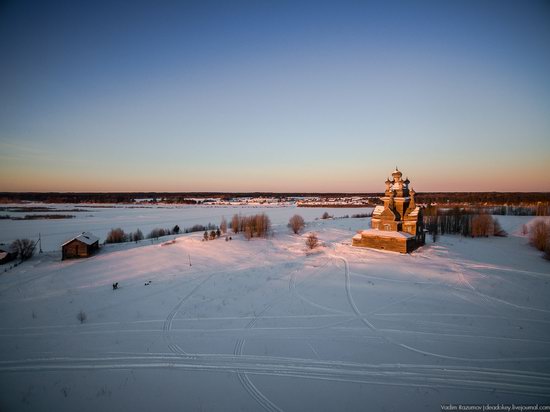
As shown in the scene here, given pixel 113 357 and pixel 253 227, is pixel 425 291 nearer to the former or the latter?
pixel 113 357

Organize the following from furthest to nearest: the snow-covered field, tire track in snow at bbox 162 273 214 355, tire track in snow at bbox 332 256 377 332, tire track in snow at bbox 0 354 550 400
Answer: tire track in snow at bbox 332 256 377 332, tire track in snow at bbox 162 273 214 355, tire track in snow at bbox 0 354 550 400, the snow-covered field

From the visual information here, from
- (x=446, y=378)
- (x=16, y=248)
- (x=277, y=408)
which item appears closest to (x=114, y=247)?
(x=16, y=248)

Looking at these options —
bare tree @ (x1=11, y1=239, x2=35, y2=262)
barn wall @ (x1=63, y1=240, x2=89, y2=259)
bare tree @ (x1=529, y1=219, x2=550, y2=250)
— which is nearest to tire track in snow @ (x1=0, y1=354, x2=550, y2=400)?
barn wall @ (x1=63, y1=240, x2=89, y2=259)

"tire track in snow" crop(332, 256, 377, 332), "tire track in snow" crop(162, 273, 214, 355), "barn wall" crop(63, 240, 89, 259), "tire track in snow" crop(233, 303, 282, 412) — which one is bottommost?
"tire track in snow" crop(162, 273, 214, 355)

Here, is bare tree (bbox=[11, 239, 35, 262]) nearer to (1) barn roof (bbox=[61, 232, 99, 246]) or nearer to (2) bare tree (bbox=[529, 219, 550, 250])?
(1) barn roof (bbox=[61, 232, 99, 246])

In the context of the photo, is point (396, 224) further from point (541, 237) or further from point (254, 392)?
point (254, 392)

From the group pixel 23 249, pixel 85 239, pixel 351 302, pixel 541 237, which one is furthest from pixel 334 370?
pixel 541 237

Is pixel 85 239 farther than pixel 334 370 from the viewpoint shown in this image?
Yes
